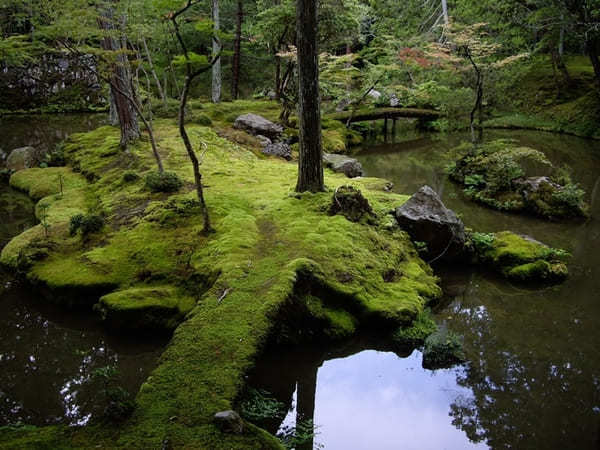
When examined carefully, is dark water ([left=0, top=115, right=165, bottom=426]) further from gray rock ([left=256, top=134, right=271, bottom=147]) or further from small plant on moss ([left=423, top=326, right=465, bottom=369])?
gray rock ([left=256, top=134, right=271, bottom=147])

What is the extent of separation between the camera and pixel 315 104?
25.1 feet

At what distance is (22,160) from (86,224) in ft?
30.9

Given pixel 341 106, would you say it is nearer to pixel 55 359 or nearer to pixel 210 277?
pixel 210 277

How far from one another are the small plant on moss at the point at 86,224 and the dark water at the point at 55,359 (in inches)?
49.4

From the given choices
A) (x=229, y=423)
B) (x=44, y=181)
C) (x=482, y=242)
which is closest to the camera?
(x=229, y=423)

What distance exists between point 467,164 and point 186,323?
11.8 metres

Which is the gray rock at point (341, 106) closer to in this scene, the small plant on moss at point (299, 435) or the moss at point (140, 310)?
the moss at point (140, 310)

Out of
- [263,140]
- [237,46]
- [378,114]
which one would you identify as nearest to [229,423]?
[263,140]

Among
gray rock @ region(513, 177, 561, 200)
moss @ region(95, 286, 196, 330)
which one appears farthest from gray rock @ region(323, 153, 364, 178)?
moss @ region(95, 286, 196, 330)

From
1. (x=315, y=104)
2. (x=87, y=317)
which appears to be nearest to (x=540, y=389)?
(x=315, y=104)

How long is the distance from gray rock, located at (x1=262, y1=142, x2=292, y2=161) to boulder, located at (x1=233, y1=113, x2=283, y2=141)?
3.58ft

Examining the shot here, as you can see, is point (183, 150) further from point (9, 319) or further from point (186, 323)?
point (186, 323)

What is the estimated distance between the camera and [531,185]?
37.3 feet

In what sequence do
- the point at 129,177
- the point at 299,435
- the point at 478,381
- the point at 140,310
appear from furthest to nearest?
→ the point at 129,177 → the point at 140,310 → the point at 478,381 → the point at 299,435
